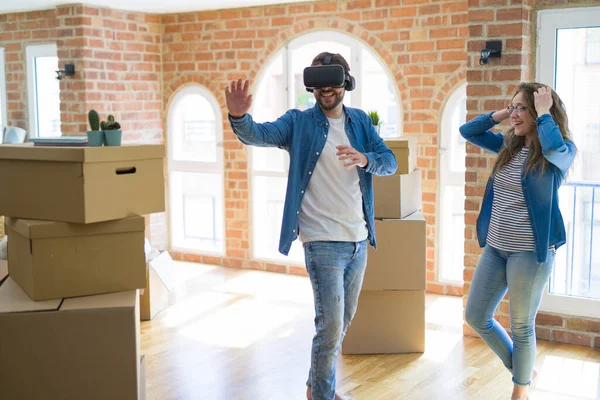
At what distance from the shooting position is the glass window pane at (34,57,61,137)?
6.81 metres

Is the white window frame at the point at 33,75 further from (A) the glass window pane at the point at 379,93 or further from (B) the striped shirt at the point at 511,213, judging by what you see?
(B) the striped shirt at the point at 511,213

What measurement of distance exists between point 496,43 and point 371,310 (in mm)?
1684

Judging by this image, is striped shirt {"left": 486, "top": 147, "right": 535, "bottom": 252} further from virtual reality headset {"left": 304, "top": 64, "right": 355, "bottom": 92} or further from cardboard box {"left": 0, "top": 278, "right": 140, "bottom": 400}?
cardboard box {"left": 0, "top": 278, "right": 140, "bottom": 400}

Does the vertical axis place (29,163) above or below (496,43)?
below

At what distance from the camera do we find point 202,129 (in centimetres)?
696

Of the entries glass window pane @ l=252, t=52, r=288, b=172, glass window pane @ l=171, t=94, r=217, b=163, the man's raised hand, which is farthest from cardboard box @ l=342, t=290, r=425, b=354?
glass window pane @ l=171, t=94, r=217, b=163

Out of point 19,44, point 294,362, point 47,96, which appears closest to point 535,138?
point 294,362

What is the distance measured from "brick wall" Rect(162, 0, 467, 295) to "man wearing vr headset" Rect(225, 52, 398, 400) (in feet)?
8.76

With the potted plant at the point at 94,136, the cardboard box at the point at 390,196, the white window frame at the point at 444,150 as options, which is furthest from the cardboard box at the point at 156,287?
the potted plant at the point at 94,136

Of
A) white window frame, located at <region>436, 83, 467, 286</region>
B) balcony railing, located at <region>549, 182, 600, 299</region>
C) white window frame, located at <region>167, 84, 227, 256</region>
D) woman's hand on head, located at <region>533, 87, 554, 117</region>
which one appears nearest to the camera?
woman's hand on head, located at <region>533, 87, 554, 117</region>

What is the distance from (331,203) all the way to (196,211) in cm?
435

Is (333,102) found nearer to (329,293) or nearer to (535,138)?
(329,293)

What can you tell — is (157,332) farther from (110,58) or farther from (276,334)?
(110,58)

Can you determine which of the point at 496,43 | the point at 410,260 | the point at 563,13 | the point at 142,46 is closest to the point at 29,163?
the point at 410,260
